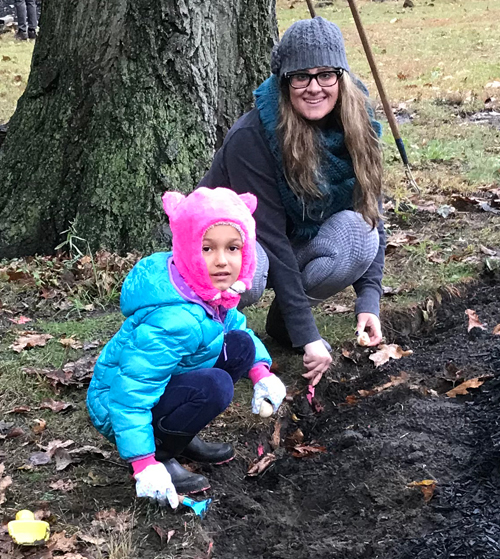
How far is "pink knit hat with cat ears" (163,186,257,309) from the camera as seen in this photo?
2.21 meters

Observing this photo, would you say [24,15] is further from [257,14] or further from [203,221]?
[203,221]

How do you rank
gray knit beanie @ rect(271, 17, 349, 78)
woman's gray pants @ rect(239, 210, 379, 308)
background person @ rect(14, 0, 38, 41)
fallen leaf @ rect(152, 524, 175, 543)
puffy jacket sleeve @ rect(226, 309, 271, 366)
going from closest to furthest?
fallen leaf @ rect(152, 524, 175, 543) < puffy jacket sleeve @ rect(226, 309, 271, 366) < gray knit beanie @ rect(271, 17, 349, 78) < woman's gray pants @ rect(239, 210, 379, 308) < background person @ rect(14, 0, 38, 41)

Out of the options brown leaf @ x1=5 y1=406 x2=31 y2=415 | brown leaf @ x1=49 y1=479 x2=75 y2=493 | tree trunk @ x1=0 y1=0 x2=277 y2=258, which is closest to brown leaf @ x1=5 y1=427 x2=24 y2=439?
brown leaf @ x1=5 y1=406 x2=31 y2=415

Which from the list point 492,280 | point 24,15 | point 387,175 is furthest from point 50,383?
point 24,15

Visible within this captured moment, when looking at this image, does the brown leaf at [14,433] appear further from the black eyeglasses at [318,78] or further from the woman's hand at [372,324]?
the black eyeglasses at [318,78]

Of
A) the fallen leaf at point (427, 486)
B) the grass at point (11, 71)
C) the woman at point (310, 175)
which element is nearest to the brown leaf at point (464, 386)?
the woman at point (310, 175)

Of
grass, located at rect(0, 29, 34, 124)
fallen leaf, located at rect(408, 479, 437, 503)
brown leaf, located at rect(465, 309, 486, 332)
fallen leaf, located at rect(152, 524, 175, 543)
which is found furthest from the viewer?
grass, located at rect(0, 29, 34, 124)

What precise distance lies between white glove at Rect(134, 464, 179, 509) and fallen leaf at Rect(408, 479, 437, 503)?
81cm

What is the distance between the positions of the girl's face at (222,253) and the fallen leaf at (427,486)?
0.92 m

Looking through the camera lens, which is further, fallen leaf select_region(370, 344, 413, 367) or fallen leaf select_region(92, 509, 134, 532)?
fallen leaf select_region(370, 344, 413, 367)

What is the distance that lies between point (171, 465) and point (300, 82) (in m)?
1.51

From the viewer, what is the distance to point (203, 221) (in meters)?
2.20

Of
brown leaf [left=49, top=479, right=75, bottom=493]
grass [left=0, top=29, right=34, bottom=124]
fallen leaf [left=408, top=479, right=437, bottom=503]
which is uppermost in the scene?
grass [left=0, top=29, right=34, bottom=124]

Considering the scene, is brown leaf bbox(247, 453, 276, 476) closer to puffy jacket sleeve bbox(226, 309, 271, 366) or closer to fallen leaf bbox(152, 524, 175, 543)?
puffy jacket sleeve bbox(226, 309, 271, 366)
